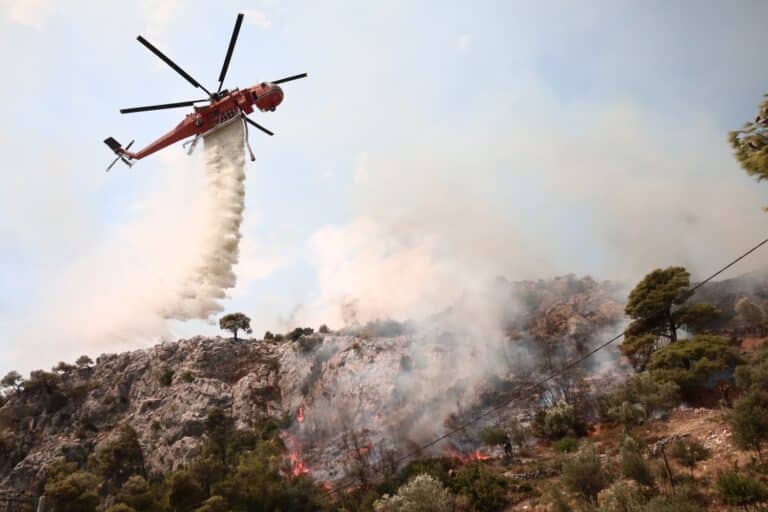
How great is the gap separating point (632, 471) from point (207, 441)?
49534mm

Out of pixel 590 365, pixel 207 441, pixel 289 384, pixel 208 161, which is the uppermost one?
pixel 208 161

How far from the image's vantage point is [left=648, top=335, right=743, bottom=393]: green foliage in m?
39.8

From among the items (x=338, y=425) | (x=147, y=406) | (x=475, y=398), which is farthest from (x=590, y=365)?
(x=147, y=406)

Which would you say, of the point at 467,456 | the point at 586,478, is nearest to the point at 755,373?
the point at 586,478

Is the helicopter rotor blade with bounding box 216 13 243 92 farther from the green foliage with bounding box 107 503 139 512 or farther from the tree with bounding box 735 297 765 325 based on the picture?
the tree with bounding box 735 297 765 325

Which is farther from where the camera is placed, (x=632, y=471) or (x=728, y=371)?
(x=728, y=371)

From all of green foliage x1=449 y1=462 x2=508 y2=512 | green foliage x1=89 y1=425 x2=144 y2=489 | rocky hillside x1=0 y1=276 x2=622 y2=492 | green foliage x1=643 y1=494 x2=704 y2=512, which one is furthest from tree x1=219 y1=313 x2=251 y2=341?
green foliage x1=643 y1=494 x2=704 y2=512

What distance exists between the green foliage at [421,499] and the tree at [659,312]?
3002cm

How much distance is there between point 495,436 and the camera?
1671 inches

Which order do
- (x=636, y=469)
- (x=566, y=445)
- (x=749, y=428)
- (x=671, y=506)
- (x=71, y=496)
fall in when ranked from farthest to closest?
(x=71, y=496) → (x=566, y=445) → (x=636, y=469) → (x=749, y=428) → (x=671, y=506)

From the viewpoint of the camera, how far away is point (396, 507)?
28.1 m

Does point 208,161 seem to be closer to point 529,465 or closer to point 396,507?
point 396,507

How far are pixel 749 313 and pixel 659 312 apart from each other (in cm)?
1139

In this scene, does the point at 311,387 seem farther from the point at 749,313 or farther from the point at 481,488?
the point at 749,313
